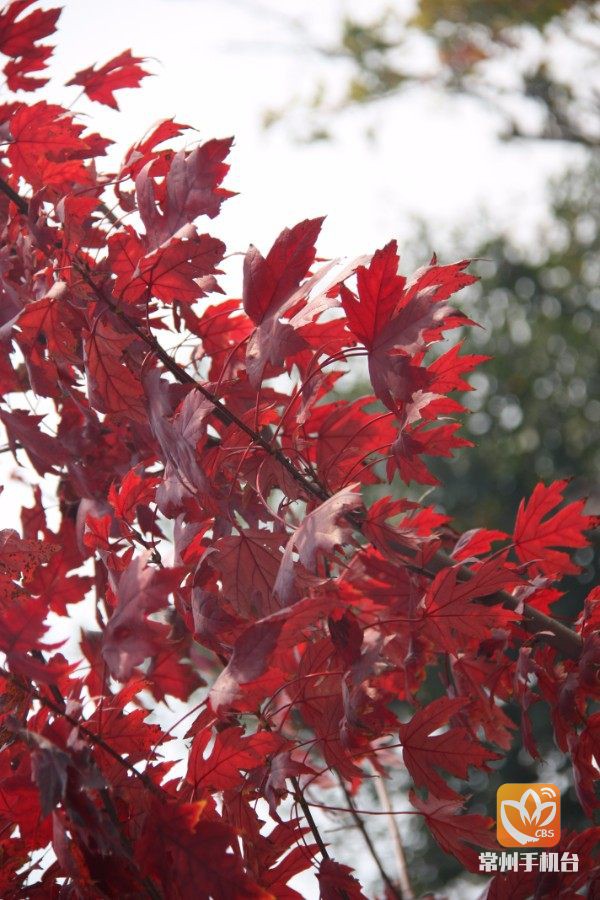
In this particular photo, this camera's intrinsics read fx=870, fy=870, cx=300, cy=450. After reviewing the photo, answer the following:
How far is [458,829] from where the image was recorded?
1.72 feet

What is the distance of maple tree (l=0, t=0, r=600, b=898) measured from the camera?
42 cm

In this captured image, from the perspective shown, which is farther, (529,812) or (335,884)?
(529,812)

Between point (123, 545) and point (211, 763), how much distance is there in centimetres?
17

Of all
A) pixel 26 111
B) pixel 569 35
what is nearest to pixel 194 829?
pixel 26 111

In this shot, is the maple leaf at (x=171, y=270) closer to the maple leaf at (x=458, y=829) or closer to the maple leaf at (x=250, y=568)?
the maple leaf at (x=250, y=568)

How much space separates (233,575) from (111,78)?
446mm

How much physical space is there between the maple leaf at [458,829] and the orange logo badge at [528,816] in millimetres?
123

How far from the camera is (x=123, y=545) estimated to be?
578 mm

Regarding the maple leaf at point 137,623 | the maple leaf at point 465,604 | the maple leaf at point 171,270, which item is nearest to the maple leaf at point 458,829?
the maple leaf at point 465,604

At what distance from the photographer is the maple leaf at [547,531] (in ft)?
1.86

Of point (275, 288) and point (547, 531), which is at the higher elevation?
point (275, 288)

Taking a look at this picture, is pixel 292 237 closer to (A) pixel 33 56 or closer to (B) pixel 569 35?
(A) pixel 33 56

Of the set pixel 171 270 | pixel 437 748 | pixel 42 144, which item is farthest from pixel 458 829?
pixel 42 144

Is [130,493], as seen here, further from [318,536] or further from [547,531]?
[547,531]
